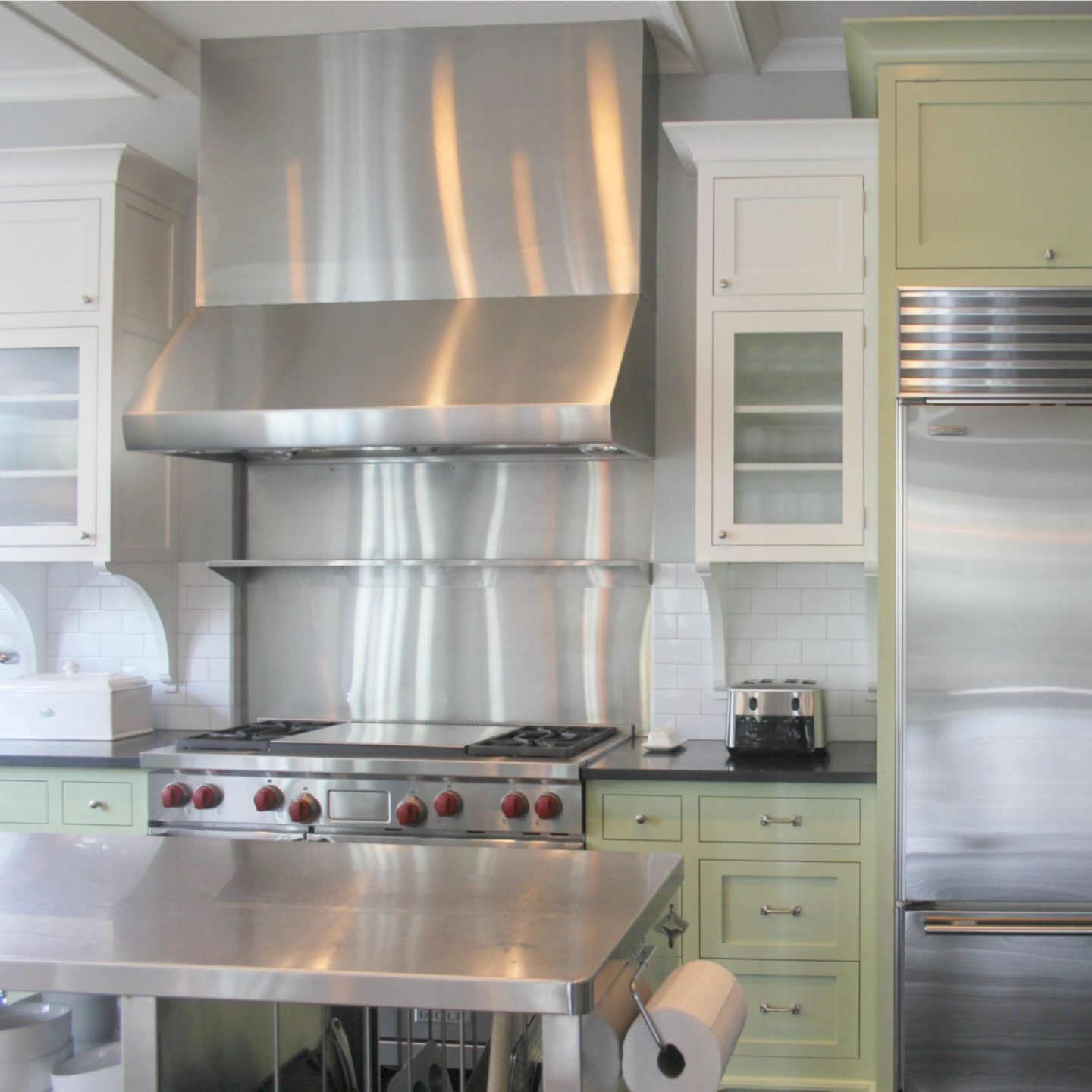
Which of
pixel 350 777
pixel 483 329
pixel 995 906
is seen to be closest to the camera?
pixel 995 906

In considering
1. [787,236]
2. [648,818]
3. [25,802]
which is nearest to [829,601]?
[648,818]

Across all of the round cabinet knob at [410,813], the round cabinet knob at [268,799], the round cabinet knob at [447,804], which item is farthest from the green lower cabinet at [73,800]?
the round cabinet knob at [447,804]

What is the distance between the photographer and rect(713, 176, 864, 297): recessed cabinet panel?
12.3ft

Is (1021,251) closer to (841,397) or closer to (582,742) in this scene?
(841,397)

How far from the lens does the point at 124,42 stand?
391 centimetres

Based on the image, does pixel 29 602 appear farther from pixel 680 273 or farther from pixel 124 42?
pixel 680 273

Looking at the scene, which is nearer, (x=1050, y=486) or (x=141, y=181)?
(x=1050, y=486)

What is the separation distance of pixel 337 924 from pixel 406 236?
9.15 ft

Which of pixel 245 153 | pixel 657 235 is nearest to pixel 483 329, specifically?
pixel 657 235

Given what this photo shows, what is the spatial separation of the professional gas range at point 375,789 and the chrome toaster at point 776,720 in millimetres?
405

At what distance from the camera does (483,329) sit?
154 inches

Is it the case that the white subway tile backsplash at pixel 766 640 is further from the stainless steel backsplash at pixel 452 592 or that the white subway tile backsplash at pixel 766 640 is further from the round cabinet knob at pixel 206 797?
the round cabinet knob at pixel 206 797

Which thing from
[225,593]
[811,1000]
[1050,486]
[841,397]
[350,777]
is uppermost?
[841,397]

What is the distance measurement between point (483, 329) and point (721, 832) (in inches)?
61.8
